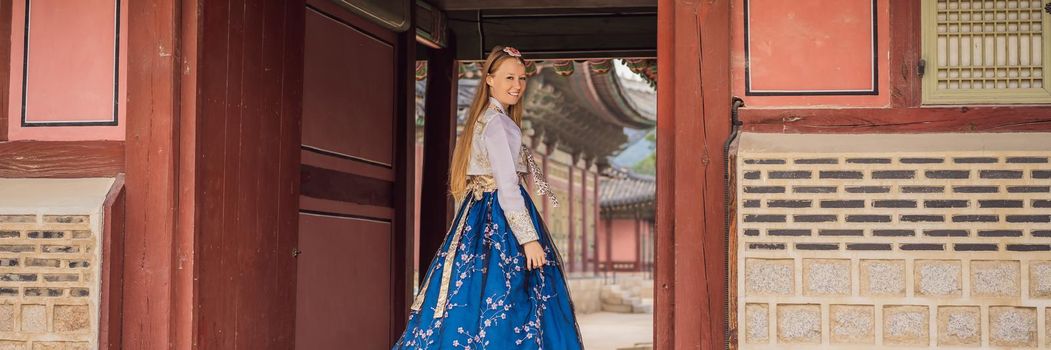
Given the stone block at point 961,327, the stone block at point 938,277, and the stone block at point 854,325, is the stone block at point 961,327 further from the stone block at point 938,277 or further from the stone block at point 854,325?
the stone block at point 854,325

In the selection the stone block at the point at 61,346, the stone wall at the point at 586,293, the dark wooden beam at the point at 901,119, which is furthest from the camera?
the stone wall at the point at 586,293

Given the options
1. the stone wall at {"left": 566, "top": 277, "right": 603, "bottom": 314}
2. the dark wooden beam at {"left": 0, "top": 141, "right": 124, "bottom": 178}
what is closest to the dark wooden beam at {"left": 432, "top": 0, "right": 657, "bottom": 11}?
the dark wooden beam at {"left": 0, "top": 141, "right": 124, "bottom": 178}

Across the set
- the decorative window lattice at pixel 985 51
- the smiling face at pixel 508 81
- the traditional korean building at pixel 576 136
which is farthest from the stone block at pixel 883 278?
the traditional korean building at pixel 576 136

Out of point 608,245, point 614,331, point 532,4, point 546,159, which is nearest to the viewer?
point 532,4

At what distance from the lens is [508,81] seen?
4305 millimetres

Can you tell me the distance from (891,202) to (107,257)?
2.45 metres

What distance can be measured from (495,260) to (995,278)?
158cm

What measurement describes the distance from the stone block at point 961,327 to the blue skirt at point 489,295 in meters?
1.18

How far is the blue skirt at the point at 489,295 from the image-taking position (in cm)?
403

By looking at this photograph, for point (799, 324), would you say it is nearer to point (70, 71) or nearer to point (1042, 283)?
point (1042, 283)

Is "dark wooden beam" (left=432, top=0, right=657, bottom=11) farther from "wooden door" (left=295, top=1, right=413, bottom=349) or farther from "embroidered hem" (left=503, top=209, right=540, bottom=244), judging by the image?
"embroidered hem" (left=503, top=209, right=540, bottom=244)

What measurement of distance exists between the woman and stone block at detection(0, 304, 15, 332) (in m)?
1.26

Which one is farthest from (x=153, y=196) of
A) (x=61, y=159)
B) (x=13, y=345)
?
(x=13, y=345)

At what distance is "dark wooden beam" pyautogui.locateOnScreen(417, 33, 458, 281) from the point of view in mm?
7969
